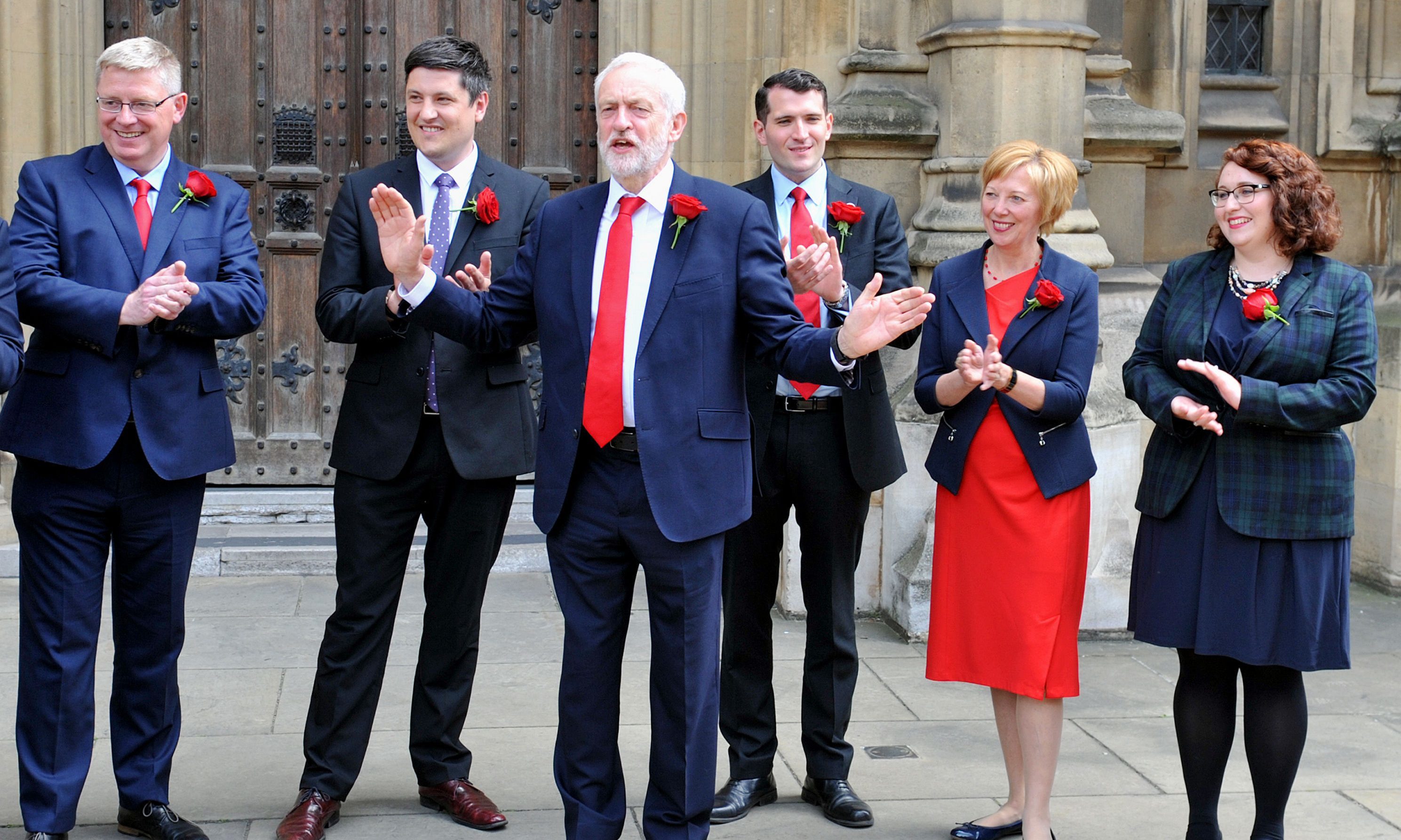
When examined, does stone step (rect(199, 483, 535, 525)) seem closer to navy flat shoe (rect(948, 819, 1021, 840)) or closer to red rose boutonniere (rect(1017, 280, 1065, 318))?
navy flat shoe (rect(948, 819, 1021, 840))

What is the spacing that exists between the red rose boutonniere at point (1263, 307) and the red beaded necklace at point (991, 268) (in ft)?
1.84

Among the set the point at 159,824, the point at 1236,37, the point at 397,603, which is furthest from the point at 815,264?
the point at 1236,37

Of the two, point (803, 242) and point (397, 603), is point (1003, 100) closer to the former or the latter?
point (803, 242)

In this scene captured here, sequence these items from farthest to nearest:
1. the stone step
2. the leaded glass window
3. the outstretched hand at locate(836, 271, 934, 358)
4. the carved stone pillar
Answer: the leaded glass window, the stone step, the carved stone pillar, the outstretched hand at locate(836, 271, 934, 358)

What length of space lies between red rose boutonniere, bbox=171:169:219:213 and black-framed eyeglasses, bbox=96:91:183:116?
19 centimetres

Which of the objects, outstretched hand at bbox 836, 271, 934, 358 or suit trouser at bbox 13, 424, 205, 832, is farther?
suit trouser at bbox 13, 424, 205, 832

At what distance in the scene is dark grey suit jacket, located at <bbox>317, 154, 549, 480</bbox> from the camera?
13.8 ft

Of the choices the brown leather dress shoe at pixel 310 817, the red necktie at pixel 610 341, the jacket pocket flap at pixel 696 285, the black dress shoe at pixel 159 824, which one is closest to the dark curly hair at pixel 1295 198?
the jacket pocket flap at pixel 696 285

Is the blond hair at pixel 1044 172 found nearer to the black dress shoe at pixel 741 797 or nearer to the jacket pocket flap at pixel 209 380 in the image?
the black dress shoe at pixel 741 797

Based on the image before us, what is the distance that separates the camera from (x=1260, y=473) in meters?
3.85

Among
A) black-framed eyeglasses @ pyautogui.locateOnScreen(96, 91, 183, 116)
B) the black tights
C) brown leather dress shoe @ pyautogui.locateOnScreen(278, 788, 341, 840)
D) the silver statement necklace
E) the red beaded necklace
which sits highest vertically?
black-framed eyeglasses @ pyautogui.locateOnScreen(96, 91, 183, 116)

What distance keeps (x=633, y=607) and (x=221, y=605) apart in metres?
1.73

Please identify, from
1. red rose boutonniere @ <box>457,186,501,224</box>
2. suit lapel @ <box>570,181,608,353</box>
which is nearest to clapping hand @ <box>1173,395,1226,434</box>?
suit lapel @ <box>570,181,608,353</box>

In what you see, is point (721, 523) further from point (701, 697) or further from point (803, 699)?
point (803, 699)
